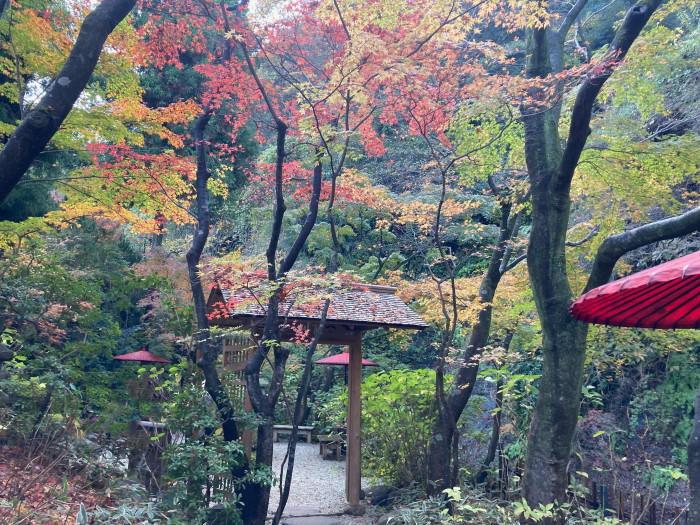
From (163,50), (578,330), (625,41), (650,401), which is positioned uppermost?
(163,50)

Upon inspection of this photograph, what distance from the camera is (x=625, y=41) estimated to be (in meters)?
4.05

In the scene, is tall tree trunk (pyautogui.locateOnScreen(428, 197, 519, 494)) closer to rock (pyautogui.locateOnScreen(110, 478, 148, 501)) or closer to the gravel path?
the gravel path

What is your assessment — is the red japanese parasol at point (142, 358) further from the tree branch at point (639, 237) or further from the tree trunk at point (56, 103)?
the tree branch at point (639, 237)

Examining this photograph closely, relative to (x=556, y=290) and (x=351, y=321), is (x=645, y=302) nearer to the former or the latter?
(x=556, y=290)

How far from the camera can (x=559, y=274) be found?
4.30m

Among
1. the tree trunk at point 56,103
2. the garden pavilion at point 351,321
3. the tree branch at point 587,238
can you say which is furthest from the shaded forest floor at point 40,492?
the tree branch at point 587,238

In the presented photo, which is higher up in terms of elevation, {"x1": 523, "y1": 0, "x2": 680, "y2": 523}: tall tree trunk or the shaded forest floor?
{"x1": 523, "y1": 0, "x2": 680, "y2": 523}: tall tree trunk

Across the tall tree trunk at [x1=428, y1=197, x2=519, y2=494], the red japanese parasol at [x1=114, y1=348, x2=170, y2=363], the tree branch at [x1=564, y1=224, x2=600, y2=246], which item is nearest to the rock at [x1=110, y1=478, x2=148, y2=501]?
the red japanese parasol at [x1=114, y1=348, x2=170, y2=363]

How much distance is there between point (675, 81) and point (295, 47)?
7.28 m

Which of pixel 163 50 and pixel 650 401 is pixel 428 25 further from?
pixel 650 401

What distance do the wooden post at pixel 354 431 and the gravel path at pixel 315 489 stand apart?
0.94ft

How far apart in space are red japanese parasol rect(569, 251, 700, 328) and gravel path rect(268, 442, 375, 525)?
506cm

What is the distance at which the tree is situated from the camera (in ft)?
12.9

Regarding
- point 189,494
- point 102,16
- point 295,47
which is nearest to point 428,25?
point 295,47
